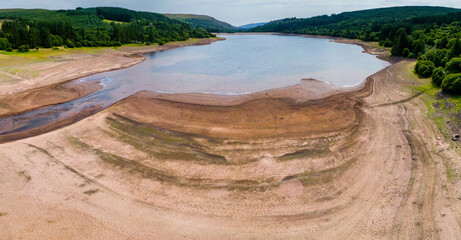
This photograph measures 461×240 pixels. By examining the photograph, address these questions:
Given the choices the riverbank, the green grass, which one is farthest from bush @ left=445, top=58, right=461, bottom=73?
the riverbank

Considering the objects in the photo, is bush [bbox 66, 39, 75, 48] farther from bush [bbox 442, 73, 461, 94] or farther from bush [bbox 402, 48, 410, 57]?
bush [bbox 402, 48, 410, 57]

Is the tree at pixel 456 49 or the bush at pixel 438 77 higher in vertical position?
the tree at pixel 456 49

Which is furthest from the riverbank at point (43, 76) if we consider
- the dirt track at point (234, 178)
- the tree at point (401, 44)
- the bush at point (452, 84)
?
the tree at point (401, 44)

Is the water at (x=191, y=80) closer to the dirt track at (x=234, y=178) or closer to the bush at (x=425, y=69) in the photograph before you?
the dirt track at (x=234, y=178)

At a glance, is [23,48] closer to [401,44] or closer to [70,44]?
[70,44]

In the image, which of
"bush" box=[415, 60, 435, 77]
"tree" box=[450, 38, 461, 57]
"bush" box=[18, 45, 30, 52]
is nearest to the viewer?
"bush" box=[415, 60, 435, 77]

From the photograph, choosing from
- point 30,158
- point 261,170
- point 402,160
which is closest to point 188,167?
point 261,170
